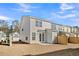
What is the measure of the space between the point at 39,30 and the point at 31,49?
1.14ft

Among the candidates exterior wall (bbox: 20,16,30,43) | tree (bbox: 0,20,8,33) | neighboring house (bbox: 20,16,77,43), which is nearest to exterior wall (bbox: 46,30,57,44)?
neighboring house (bbox: 20,16,77,43)

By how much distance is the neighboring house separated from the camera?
9930mm

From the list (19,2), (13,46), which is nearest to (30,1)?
(19,2)

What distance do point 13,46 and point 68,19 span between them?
1027 mm

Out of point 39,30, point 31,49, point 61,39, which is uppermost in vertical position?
point 39,30

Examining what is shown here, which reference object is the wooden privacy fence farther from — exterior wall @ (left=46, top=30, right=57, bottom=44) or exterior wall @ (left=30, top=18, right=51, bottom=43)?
exterior wall @ (left=30, top=18, right=51, bottom=43)

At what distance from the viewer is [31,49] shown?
32.6 feet

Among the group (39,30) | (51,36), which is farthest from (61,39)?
(39,30)

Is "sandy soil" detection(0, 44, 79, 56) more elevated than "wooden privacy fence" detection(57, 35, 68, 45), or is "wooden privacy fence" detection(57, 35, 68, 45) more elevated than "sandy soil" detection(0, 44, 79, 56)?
"wooden privacy fence" detection(57, 35, 68, 45)

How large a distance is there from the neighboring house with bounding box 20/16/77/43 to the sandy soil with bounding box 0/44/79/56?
0.29 ft

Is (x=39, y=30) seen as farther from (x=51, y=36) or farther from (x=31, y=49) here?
(x=31, y=49)

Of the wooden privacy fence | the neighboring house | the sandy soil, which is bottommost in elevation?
the sandy soil

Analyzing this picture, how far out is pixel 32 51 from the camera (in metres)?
9.94

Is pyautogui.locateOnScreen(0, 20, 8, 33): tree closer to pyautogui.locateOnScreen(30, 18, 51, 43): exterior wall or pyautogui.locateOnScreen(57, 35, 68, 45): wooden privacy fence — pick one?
pyautogui.locateOnScreen(30, 18, 51, 43): exterior wall
